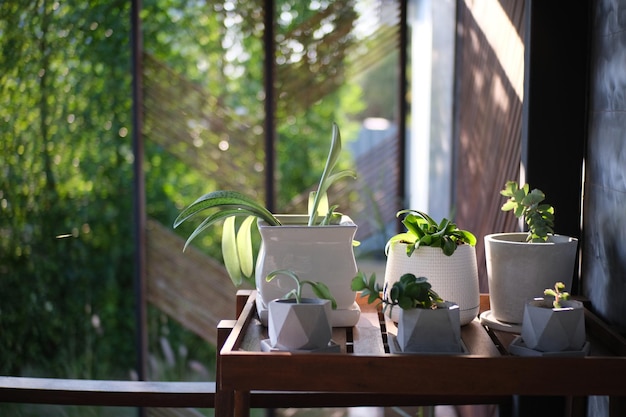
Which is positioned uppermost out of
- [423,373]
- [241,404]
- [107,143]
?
[107,143]

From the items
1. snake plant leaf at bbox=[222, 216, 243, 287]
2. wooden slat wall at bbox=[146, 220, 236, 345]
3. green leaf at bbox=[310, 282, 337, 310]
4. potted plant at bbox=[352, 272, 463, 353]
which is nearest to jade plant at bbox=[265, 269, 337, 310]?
green leaf at bbox=[310, 282, 337, 310]

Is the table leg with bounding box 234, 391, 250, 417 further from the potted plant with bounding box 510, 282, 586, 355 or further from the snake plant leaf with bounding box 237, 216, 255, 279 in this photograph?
the potted plant with bounding box 510, 282, 586, 355

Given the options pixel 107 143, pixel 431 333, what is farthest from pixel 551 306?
pixel 107 143

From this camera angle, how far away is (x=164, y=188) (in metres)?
4.77

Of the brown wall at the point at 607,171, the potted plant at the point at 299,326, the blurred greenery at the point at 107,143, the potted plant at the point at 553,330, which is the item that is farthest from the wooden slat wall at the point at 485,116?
the blurred greenery at the point at 107,143

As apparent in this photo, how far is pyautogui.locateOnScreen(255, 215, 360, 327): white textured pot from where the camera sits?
150cm

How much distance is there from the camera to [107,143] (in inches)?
168

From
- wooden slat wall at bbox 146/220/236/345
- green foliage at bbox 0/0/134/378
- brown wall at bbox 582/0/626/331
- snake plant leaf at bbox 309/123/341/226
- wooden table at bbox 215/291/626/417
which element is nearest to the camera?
wooden table at bbox 215/291/626/417

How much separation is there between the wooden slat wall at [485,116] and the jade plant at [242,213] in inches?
25.6

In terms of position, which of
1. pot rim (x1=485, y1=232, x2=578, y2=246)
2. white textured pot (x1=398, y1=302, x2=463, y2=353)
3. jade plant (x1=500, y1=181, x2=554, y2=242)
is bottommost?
white textured pot (x1=398, y1=302, x2=463, y2=353)

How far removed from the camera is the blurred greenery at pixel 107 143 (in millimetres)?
3611

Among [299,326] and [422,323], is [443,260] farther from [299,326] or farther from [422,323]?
[299,326]

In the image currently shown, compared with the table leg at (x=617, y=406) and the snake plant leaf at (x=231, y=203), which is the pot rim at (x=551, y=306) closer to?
the table leg at (x=617, y=406)

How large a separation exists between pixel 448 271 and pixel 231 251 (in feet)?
1.55
